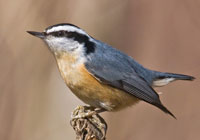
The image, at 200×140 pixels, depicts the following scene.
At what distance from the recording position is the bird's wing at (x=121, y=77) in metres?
4.58

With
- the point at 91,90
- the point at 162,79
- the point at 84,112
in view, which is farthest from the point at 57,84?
the point at 84,112

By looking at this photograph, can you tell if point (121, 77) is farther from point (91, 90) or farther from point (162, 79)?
point (162, 79)

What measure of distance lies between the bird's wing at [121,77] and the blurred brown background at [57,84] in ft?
3.13

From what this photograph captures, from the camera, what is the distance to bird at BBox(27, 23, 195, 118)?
446 cm

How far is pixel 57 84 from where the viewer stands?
19.5 ft

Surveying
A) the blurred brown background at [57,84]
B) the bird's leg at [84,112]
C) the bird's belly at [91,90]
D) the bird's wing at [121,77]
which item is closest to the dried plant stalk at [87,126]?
the bird's leg at [84,112]

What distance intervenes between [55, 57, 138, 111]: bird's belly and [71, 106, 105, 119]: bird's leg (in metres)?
0.06

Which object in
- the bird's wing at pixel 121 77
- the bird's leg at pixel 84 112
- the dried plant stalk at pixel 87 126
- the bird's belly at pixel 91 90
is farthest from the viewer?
the bird's wing at pixel 121 77

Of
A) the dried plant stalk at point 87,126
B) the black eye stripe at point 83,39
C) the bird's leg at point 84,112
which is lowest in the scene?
the dried plant stalk at point 87,126

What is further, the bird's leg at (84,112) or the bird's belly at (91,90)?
the bird's belly at (91,90)

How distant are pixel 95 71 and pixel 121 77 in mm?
291

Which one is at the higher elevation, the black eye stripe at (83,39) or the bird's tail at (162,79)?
the black eye stripe at (83,39)

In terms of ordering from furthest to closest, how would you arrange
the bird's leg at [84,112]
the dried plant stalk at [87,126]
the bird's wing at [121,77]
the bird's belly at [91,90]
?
the bird's wing at [121,77] → the bird's belly at [91,90] → the bird's leg at [84,112] → the dried plant stalk at [87,126]

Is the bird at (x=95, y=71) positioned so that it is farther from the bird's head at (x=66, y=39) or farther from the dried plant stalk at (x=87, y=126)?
the dried plant stalk at (x=87, y=126)
